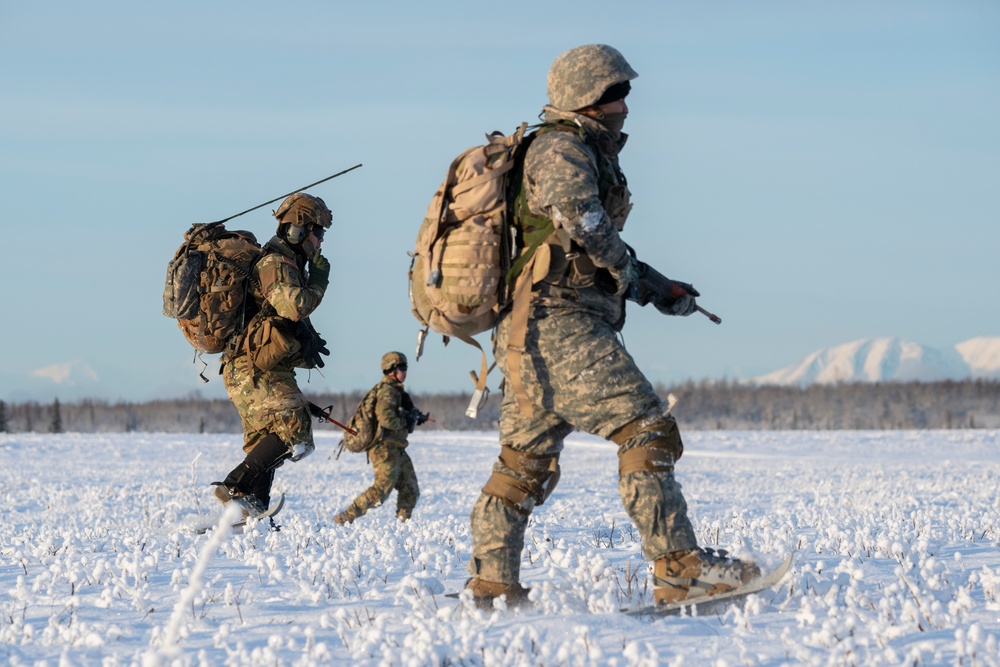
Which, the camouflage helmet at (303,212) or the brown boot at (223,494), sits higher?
the camouflage helmet at (303,212)

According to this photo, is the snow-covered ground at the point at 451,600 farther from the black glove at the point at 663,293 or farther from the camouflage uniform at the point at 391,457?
the black glove at the point at 663,293

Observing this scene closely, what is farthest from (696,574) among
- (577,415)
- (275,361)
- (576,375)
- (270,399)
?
(270,399)

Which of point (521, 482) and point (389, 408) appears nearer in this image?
point (521, 482)

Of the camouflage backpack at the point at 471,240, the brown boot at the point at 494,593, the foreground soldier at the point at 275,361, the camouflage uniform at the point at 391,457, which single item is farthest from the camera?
the camouflage uniform at the point at 391,457

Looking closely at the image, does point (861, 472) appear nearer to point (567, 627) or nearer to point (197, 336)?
point (197, 336)

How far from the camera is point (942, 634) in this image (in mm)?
4891

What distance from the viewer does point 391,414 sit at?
12.7 metres

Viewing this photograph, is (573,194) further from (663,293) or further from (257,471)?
(257,471)

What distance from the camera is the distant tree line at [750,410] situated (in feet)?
241

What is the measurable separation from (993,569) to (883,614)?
1686 mm

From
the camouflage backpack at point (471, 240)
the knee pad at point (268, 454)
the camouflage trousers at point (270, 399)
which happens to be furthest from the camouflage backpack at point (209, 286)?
the camouflage backpack at point (471, 240)

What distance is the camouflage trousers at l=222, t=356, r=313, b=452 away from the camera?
8.84m

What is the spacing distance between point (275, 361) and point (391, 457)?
405cm

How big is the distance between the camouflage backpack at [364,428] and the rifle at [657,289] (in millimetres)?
7210
